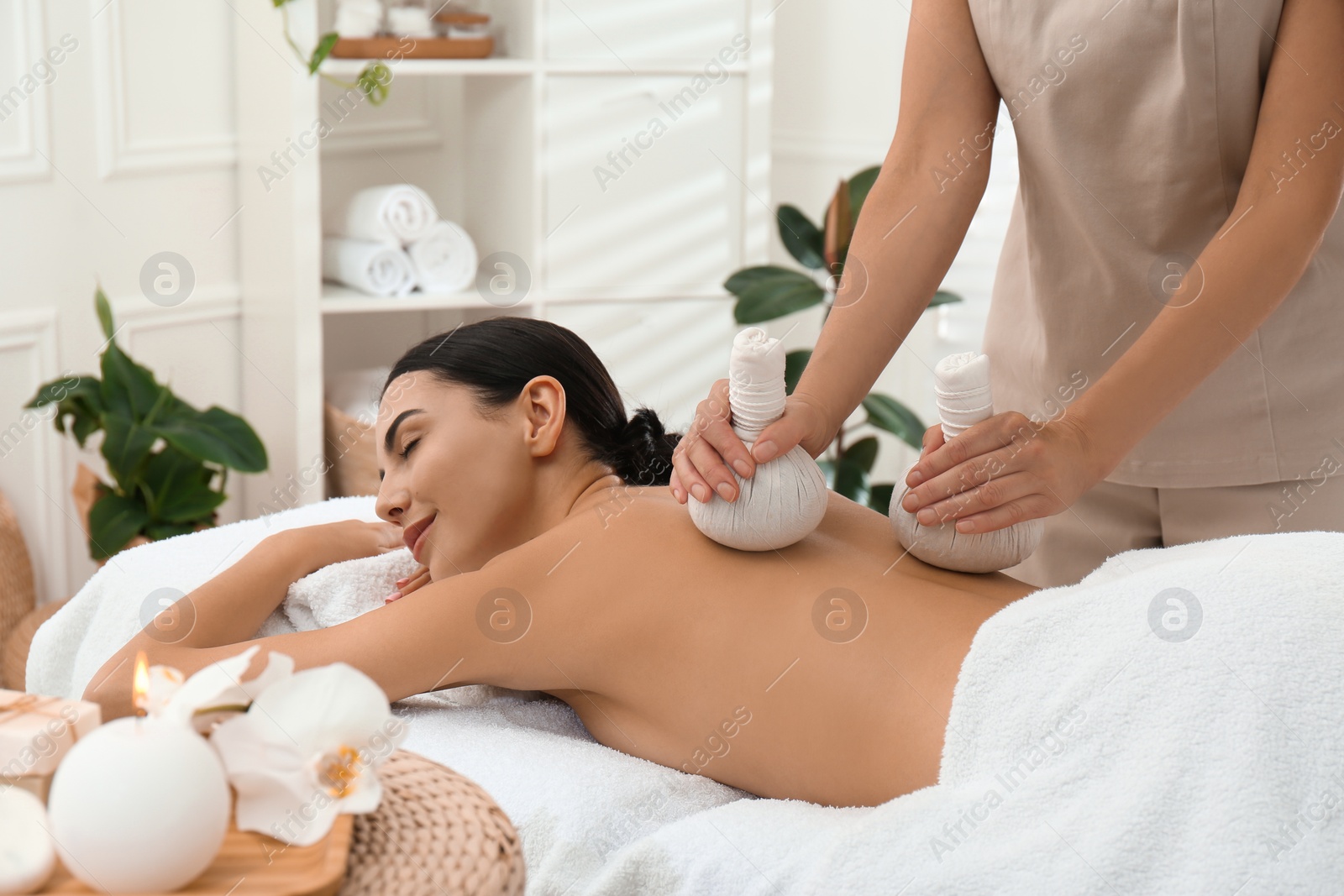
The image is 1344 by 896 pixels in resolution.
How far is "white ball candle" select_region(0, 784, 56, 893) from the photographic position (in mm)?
647

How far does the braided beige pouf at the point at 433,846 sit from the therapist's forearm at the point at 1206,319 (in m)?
0.58

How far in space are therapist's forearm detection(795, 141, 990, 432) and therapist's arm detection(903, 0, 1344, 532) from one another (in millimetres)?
166

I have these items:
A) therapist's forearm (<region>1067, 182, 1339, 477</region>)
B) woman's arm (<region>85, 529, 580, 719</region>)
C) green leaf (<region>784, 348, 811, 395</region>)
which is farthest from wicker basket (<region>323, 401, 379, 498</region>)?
therapist's forearm (<region>1067, 182, 1339, 477</region>)

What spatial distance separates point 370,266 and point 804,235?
2.89 feet

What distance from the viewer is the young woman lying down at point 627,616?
1057 mm

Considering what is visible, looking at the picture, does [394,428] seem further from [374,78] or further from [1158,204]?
[374,78]

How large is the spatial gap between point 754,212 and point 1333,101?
1.80 metres

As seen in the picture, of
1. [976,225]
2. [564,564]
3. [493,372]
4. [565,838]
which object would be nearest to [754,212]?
[976,225]

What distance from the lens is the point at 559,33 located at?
2.54 meters

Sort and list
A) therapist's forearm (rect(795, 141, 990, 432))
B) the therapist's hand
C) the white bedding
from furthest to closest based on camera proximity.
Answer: therapist's forearm (rect(795, 141, 990, 432))
the therapist's hand
the white bedding

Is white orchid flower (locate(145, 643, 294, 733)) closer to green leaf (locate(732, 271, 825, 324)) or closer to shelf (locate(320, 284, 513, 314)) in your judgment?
green leaf (locate(732, 271, 825, 324))

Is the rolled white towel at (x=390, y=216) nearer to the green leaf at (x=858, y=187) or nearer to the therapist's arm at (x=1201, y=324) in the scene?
the green leaf at (x=858, y=187)

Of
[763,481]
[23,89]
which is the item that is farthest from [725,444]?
[23,89]

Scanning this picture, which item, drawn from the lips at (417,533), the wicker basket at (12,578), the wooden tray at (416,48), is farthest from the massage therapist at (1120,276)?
the wicker basket at (12,578)
